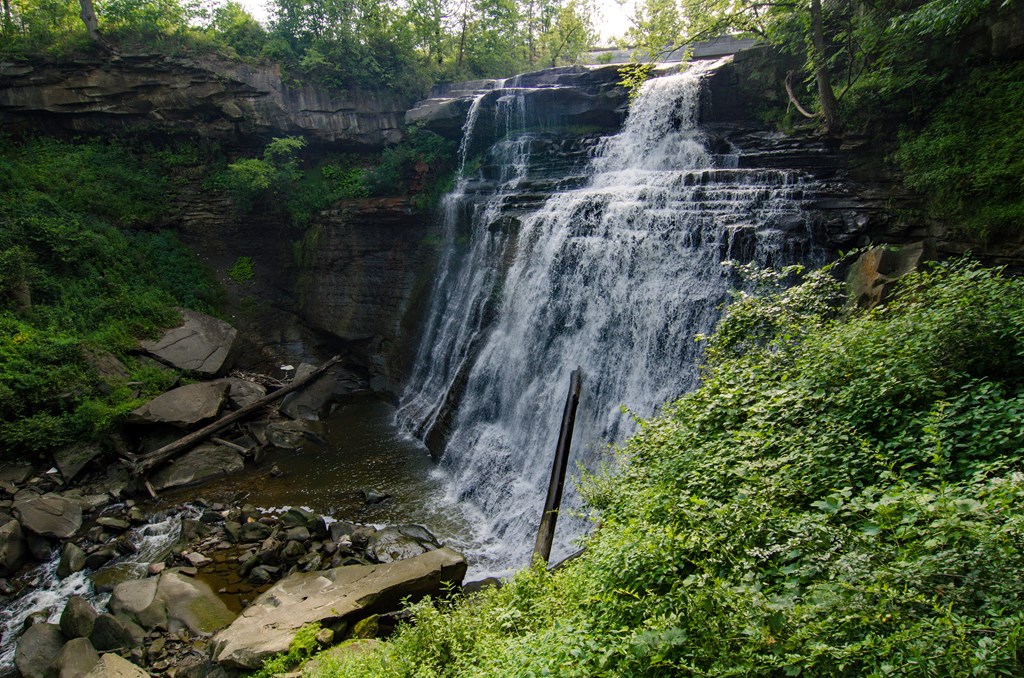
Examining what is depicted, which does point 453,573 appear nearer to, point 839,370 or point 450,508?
point 450,508

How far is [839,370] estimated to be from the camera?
18.0 feet

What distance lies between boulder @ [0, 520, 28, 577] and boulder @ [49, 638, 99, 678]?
11.1ft

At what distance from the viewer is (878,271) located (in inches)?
317

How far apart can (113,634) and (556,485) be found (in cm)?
706

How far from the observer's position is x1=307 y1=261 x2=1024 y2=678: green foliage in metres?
3.01

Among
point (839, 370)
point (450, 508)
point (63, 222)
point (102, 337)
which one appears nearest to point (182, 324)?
point (102, 337)

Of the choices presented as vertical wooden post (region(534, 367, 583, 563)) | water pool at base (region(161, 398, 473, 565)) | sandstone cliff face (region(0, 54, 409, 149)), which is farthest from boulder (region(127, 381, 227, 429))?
sandstone cliff face (region(0, 54, 409, 149))

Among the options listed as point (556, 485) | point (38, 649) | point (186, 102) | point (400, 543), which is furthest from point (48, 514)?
point (186, 102)

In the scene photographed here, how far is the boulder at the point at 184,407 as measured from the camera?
13.1 m

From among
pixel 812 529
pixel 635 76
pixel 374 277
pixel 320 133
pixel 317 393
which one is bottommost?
pixel 317 393

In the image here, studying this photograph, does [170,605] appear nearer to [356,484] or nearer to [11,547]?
[11,547]

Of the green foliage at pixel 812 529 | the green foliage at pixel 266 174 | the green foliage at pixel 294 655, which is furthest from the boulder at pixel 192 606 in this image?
the green foliage at pixel 266 174

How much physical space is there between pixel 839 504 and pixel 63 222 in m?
20.4

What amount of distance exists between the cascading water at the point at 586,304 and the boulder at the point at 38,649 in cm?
642
